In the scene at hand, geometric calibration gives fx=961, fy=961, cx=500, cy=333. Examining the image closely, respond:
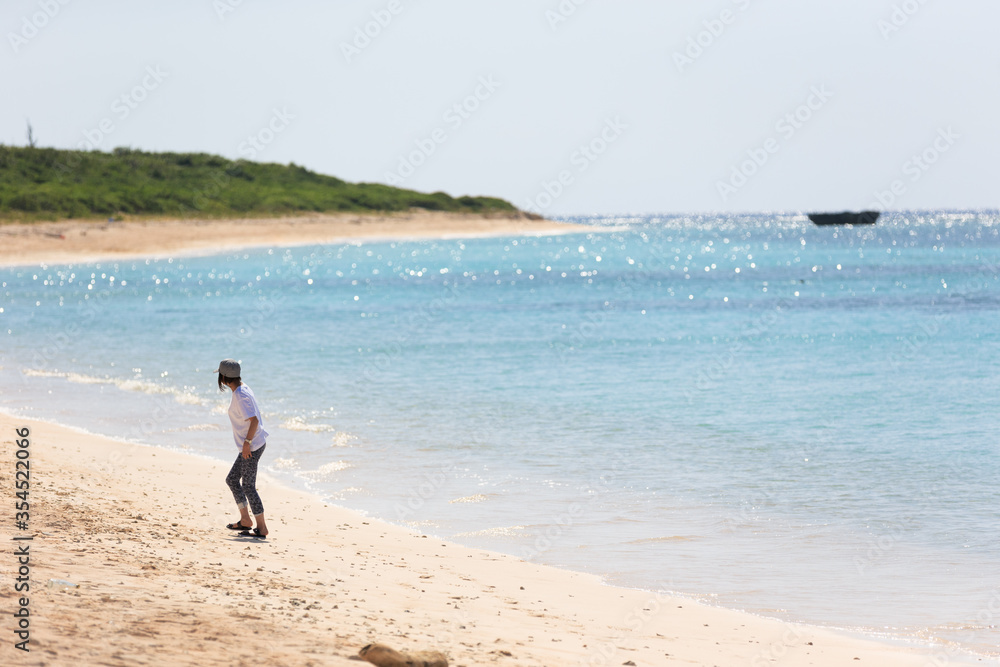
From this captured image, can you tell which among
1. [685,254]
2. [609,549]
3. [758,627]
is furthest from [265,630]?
[685,254]

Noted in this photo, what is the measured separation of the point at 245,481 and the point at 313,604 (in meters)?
2.28

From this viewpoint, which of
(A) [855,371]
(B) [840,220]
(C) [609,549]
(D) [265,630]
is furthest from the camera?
(B) [840,220]

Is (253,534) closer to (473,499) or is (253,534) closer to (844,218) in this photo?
(473,499)

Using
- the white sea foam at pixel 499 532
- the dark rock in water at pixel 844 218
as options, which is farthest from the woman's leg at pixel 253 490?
the dark rock in water at pixel 844 218

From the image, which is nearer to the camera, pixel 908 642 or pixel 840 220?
pixel 908 642

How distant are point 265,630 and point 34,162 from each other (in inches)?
3783

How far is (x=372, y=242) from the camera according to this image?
332ft

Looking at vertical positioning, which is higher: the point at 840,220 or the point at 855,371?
the point at 840,220

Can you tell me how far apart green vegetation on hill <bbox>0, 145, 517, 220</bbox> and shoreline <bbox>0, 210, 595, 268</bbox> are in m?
2.79

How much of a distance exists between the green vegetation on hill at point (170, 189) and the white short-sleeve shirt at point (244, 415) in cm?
6681

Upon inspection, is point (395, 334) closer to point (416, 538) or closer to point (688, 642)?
point (416, 538)

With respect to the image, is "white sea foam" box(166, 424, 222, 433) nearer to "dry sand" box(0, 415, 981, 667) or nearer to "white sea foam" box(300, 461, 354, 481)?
"white sea foam" box(300, 461, 354, 481)

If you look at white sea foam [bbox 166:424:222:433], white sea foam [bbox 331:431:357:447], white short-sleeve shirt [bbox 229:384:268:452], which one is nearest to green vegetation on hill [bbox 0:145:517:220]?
white sea foam [bbox 166:424:222:433]

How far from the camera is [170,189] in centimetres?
9419
